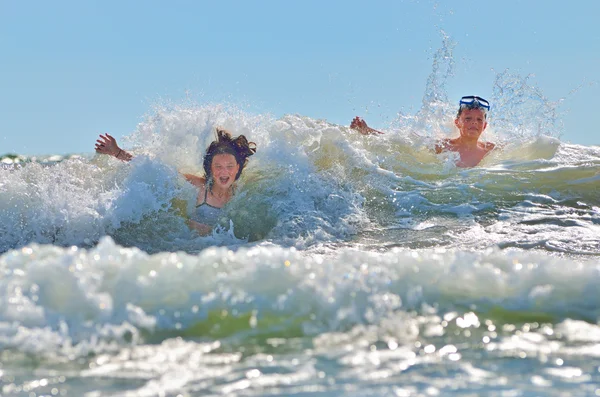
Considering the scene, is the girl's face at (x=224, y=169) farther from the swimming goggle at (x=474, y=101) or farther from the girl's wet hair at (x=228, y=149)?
the swimming goggle at (x=474, y=101)

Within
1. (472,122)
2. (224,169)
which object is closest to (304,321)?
(224,169)

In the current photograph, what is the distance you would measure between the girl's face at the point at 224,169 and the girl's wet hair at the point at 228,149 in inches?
1.5

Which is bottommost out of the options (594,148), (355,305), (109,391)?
(109,391)

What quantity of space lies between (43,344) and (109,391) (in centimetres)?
66

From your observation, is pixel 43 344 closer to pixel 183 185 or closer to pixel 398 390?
pixel 398 390

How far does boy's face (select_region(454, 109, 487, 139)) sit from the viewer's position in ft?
32.2

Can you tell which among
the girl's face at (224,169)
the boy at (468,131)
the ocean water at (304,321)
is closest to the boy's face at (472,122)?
the boy at (468,131)

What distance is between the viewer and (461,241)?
23.8 feet

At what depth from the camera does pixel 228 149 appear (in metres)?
8.36

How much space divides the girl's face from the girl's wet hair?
4 centimetres

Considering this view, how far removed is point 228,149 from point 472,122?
128 inches

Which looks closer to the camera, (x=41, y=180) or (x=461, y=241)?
(x=461, y=241)

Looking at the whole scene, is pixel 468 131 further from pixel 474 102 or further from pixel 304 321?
pixel 304 321

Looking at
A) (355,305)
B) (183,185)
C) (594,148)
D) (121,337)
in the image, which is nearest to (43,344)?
(121,337)
